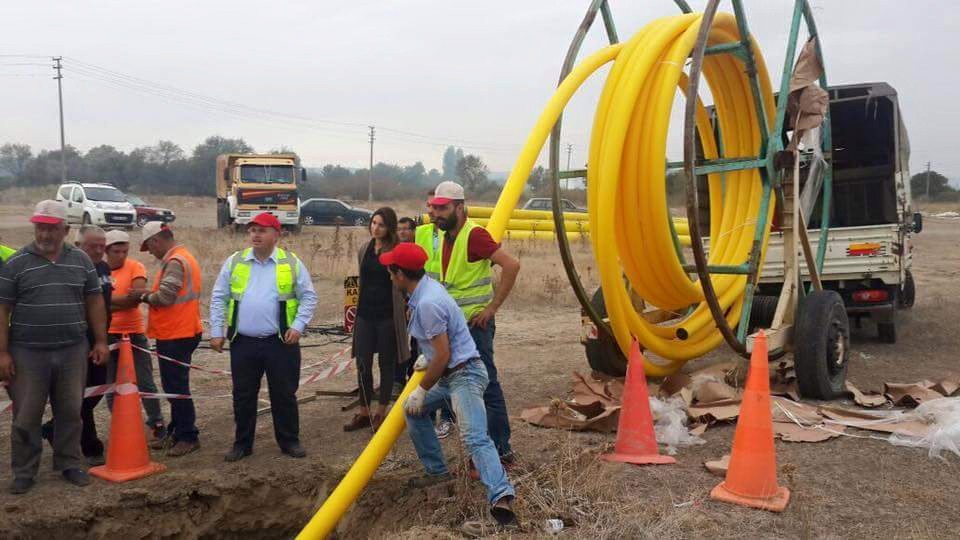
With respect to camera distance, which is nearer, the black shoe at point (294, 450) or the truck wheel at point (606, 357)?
the black shoe at point (294, 450)

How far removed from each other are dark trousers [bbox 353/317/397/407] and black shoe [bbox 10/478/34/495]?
2.11 meters

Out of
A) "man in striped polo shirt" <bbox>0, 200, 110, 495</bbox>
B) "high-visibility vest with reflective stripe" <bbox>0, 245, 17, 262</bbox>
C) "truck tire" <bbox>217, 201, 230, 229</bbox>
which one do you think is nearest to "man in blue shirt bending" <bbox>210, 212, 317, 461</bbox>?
"man in striped polo shirt" <bbox>0, 200, 110, 495</bbox>

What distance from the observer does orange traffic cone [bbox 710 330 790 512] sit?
408 cm

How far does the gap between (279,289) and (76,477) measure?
167 centimetres

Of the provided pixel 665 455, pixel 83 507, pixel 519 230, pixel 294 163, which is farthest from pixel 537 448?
pixel 294 163

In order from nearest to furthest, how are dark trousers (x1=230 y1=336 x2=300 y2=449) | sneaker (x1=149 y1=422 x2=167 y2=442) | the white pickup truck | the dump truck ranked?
dark trousers (x1=230 y1=336 x2=300 y2=449), sneaker (x1=149 y1=422 x2=167 y2=442), the white pickup truck, the dump truck

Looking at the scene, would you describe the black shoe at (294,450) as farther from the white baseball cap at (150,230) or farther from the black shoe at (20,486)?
the white baseball cap at (150,230)

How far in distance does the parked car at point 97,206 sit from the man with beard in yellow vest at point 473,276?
21364mm

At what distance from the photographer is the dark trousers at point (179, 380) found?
17.4 ft

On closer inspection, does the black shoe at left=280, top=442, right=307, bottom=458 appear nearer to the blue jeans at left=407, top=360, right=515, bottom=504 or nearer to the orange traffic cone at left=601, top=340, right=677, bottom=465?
the blue jeans at left=407, top=360, right=515, bottom=504

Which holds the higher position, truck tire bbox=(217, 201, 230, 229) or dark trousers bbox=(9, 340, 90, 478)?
truck tire bbox=(217, 201, 230, 229)

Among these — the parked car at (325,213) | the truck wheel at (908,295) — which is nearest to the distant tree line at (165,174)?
the parked car at (325,213)

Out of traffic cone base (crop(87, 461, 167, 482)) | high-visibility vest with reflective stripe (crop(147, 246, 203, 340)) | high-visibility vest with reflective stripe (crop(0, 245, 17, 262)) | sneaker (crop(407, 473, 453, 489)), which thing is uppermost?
high-visibility vest with reflective stripe (crop(0, 245, 17, 262))

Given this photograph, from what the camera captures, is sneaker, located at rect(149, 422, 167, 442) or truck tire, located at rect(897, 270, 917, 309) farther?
truck tire, located at rect(897, 270, 917, 309)
